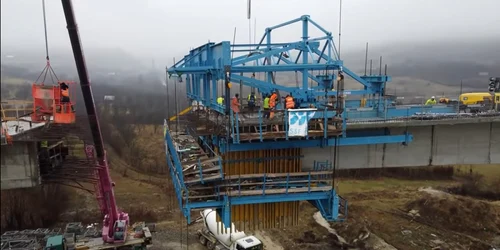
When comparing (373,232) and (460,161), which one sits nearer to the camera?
(460,161)

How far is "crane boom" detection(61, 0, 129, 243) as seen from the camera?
14.0 meters

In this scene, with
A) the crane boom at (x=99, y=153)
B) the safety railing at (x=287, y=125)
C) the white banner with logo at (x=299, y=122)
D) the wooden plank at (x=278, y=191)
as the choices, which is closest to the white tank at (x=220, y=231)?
the crane boom at (x=99, y=153)

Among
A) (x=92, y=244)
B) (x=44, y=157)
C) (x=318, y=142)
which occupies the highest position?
(x=318, y=142)

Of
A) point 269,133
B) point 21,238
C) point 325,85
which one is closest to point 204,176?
point 269,133

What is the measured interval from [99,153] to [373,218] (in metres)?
23.3

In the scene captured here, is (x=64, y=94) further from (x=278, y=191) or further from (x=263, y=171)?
(x=278, y=191)

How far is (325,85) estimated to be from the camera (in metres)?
21.2

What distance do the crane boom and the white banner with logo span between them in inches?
325

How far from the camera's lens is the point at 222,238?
24984mm

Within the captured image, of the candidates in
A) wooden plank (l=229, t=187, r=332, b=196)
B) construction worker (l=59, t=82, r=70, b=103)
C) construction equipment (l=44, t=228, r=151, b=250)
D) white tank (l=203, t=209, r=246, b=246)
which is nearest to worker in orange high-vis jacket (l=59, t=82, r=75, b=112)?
construction worker (l=59, t=82, r=70, b=103)

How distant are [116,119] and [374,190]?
1544 inches

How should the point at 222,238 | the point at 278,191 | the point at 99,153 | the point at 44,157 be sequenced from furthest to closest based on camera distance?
the point at 222,238, the point at 99,153, the point at 278,191, the point at 44,157

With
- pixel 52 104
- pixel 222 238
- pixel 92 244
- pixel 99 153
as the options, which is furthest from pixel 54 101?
pixel 222 238

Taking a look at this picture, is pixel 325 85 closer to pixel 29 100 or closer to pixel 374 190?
pixel 29 100
